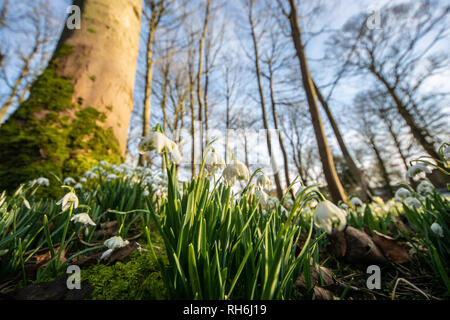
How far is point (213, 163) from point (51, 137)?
2.39 metres

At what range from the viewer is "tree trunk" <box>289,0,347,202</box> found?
194 inches

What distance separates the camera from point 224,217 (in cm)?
95

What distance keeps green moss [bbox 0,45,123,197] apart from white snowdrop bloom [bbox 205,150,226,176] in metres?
2.01

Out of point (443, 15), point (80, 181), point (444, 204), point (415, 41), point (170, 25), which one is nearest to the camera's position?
point (444, 204)

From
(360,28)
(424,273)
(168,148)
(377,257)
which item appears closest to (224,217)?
(168,148)

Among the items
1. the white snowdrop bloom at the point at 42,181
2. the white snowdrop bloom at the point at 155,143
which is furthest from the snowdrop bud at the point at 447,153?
the white snowdrop bloom at the point at 42,181

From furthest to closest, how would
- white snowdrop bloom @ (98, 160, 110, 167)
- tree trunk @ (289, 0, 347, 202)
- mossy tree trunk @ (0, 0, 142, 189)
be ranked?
tree trunk @ (289, 0, 347, 202), white snowdrop bloom @ (98, 160, 110, 167), mossy tree trunk @ (0, 0, 142, 189)

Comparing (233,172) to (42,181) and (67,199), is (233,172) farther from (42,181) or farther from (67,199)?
(42,181)

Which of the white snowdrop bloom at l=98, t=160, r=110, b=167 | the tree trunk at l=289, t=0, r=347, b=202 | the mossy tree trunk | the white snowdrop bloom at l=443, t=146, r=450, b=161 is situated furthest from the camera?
the tree trunk at l=289, t=0, r=347, b=202

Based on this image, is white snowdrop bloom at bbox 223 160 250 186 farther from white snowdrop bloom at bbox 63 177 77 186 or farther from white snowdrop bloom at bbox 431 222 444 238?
white snowdrop bloom at bbox 63 177 77 186


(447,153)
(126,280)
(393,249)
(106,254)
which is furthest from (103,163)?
(447,153)

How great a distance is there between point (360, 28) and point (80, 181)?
11458 mm

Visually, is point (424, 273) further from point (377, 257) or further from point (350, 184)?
point (350, 184)

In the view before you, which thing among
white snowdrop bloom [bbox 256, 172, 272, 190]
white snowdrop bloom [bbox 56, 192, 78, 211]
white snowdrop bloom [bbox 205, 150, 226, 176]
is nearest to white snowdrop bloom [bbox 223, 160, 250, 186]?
white snowdrop bloom [bbox 205, 150, 226, 176]
